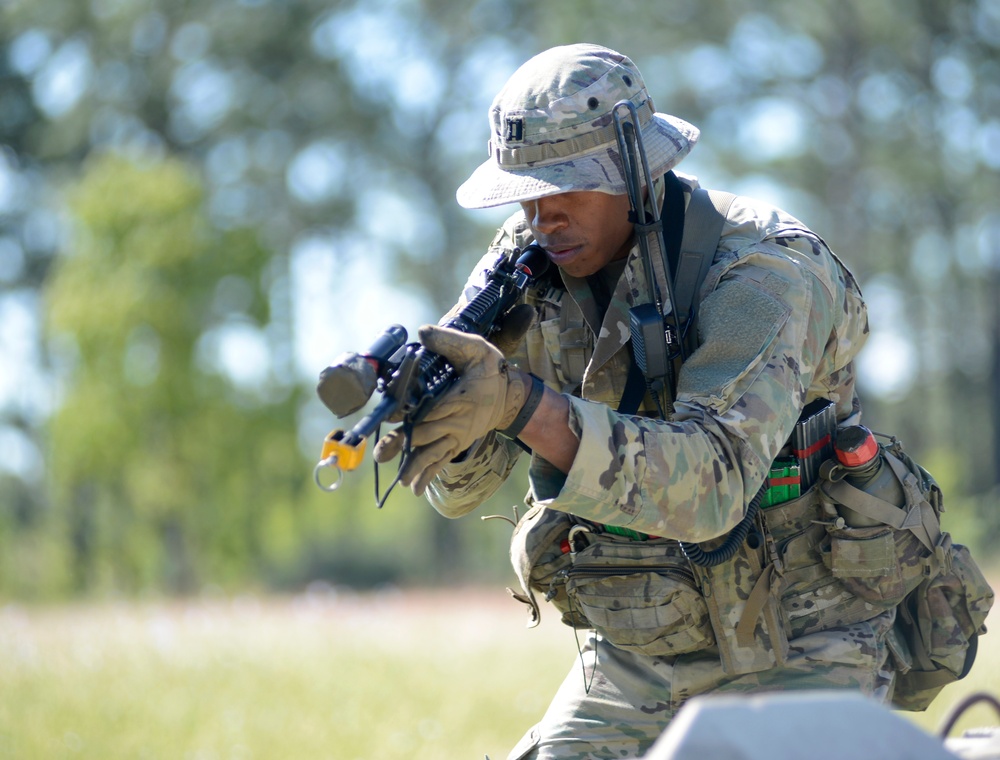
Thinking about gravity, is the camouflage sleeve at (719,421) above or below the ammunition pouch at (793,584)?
above

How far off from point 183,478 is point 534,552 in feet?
81.0

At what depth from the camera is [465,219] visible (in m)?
31.1

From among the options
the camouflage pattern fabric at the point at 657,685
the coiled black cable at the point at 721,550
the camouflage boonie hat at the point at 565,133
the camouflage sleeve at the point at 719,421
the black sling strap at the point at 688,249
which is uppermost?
the camouflage boonie hat at the point at 565,133

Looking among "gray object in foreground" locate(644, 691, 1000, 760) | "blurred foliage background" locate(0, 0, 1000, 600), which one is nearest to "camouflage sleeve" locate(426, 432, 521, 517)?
"gray object in foreground" locate(644, 691, 1000, 760)

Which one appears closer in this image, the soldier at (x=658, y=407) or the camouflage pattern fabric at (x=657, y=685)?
the soldier at (x=658, y=407)

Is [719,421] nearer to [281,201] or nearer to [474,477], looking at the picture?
[474,477]

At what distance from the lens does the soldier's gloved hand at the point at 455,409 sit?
3.00 m

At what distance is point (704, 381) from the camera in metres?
3.30

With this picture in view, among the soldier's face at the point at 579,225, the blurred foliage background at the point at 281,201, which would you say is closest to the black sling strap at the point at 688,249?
the soldier's face at the point at 579,225

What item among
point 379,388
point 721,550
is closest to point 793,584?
point 721,550

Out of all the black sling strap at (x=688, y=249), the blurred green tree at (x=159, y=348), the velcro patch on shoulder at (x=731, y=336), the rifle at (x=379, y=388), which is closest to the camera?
the rifle at (x=379, y=388)

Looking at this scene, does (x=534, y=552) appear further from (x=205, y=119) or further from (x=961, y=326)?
(x=961, y=326)

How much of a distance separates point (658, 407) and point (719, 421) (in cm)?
49

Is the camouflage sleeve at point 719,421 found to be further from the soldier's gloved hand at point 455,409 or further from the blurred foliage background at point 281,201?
the blurred foliage background at point 281,201
